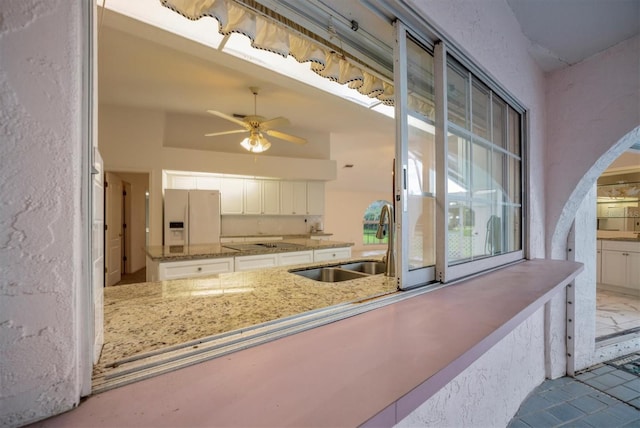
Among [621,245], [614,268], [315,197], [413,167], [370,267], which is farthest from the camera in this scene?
[315,197]

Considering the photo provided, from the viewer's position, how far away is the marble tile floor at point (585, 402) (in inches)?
80.7

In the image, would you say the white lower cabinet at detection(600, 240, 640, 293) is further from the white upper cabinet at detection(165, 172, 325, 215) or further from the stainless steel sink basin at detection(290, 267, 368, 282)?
the stainless steel sink basin at detection(290, 267, 368, 282)

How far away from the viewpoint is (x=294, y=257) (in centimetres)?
356

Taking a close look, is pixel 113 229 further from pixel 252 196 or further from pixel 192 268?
pixel 192 268

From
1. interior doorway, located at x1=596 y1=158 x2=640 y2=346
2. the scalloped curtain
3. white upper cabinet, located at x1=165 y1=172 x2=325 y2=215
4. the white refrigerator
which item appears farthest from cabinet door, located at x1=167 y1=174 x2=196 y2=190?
interior doorway, located at x1=596 y1=158 x2=640 y2=346

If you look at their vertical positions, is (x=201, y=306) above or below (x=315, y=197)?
below

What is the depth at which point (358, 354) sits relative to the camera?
2.19ft

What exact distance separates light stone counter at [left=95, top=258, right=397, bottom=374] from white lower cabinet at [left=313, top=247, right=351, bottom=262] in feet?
7.26

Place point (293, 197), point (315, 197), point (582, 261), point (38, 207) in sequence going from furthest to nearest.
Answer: point (315, 197)
point (293, 197)
point (582, 261)
point (38, 207)

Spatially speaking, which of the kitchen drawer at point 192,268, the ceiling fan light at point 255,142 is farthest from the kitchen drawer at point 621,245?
the kitchen drawer at point 192,268

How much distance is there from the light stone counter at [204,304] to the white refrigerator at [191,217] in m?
2.71

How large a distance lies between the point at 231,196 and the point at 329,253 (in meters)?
2.02

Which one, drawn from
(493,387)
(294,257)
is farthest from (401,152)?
(294,257)

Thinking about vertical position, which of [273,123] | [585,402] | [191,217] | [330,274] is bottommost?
[585,402]
